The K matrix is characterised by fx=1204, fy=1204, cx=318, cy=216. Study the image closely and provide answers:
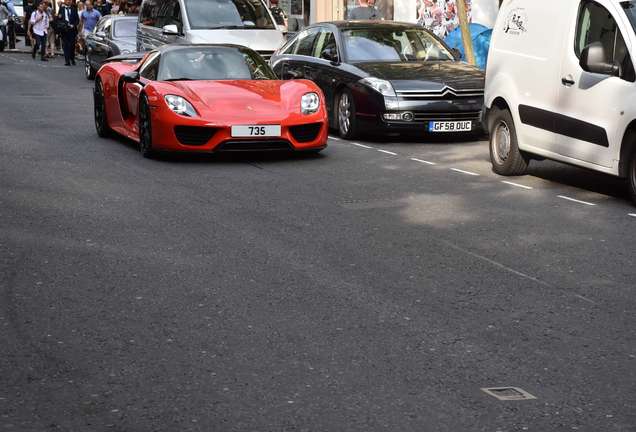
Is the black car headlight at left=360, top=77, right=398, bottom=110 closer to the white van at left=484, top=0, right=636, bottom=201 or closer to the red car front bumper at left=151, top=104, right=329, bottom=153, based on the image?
the red car front bumper at left=151, top=104, right=329, bottom=153

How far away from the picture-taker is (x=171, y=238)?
853cm

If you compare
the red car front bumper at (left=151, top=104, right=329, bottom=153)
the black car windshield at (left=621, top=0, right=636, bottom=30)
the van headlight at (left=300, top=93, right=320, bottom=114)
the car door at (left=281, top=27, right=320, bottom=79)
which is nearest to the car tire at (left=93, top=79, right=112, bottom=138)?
the red car front bumper at (left=151, top=104, right=329, bottom=153)

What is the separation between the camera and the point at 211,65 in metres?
14.1

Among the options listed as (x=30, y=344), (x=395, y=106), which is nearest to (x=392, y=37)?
(x=395, y=106)

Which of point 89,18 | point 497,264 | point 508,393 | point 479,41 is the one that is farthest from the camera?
point 89,18

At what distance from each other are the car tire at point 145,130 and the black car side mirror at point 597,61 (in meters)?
4.94

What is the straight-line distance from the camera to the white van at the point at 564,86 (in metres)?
10.3

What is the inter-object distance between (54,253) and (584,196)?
16.8 ft

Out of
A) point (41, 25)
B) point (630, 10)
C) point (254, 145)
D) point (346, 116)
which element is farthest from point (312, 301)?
point (41, 25)

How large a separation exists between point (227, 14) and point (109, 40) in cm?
578

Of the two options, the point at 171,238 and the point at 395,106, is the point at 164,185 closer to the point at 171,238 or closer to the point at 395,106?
the point at 171,238

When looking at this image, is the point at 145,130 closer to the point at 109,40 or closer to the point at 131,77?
the point at 131,77

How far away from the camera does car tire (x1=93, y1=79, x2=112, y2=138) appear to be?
15383 mm

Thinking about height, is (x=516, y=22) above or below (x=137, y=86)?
above
